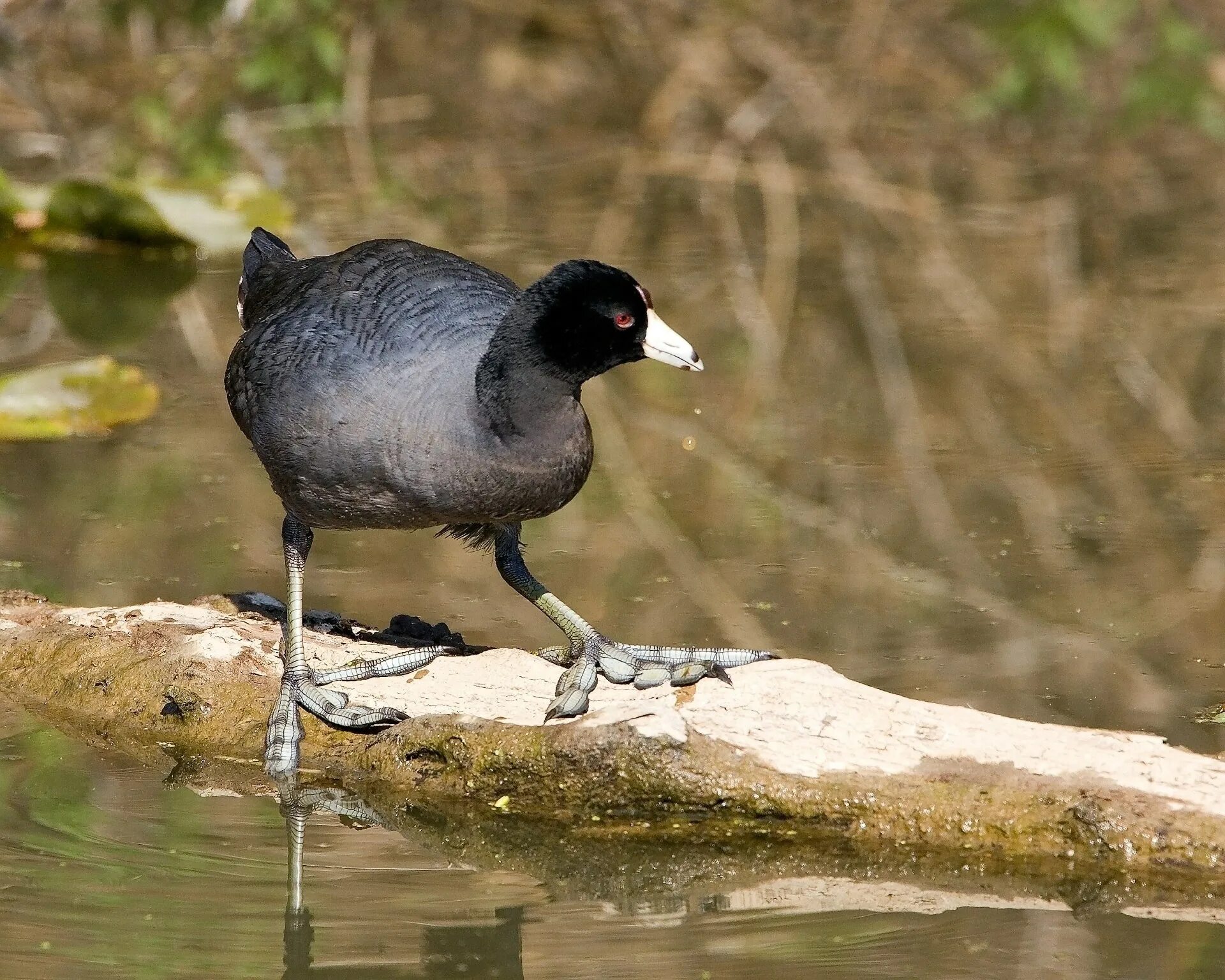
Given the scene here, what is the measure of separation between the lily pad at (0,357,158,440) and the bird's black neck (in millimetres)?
3311

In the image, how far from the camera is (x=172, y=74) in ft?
41.9

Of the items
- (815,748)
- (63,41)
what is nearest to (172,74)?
(63,41)

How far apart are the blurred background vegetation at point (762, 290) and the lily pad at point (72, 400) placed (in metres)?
0.10

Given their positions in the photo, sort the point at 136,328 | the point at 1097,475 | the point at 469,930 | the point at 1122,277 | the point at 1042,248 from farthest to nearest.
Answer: the point at 1042,248 < the point at 1122,277 < the point at 136,328 < the point at 1097,475 < the point at 469,930

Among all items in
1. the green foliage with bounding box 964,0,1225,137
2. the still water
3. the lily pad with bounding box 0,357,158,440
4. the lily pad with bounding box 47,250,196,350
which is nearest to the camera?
the still water

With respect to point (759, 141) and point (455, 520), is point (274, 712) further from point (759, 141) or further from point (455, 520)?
point (759, 141)

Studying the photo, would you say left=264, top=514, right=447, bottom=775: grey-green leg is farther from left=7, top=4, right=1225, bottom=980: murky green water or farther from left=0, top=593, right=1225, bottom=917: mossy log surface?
left=7, top=4, right=1225, bottom=980: murky green water

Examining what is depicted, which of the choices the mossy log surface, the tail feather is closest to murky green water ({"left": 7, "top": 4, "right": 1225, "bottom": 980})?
the mossy log surface

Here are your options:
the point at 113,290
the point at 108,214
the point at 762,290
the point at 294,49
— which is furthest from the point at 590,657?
the point at 294,49

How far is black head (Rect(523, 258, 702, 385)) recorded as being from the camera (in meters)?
4.37

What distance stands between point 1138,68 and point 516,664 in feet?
28.8

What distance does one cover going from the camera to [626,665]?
184 inches

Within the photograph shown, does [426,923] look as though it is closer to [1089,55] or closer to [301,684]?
[301,684]

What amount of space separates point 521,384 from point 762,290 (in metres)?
5.23
